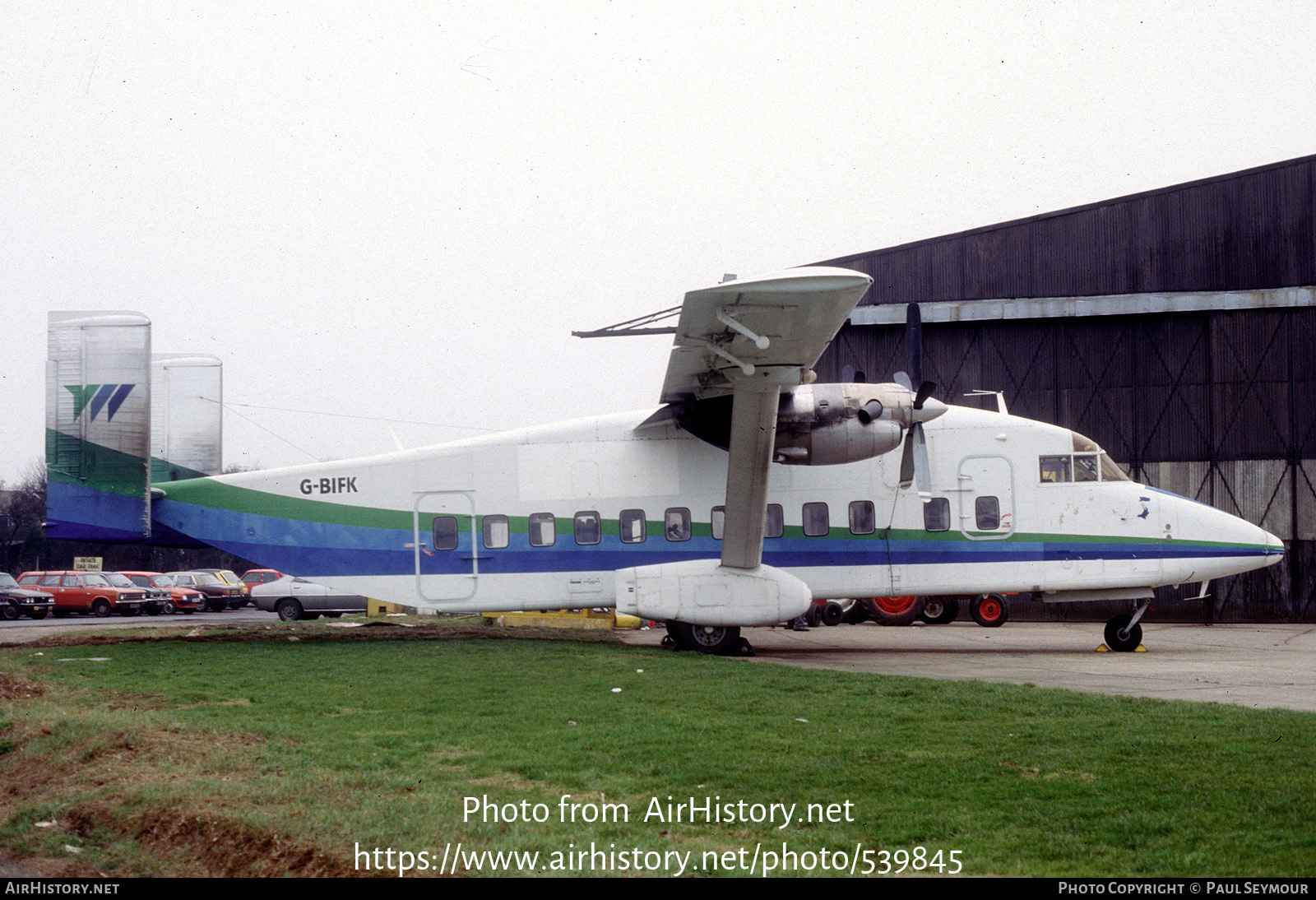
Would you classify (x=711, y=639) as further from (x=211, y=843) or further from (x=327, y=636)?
(x=211, y=843)

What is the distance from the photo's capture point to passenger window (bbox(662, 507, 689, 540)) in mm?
17625

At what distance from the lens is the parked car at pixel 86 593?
1430 inches

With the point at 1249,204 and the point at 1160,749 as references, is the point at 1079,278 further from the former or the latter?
the point at 1160,749

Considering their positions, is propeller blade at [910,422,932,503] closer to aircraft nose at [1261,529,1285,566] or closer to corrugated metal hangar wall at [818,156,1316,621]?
aircraft nose at [1261,529,1285,566]

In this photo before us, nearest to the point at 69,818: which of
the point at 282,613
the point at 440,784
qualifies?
the point at 440,784

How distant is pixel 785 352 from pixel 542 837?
9048mm

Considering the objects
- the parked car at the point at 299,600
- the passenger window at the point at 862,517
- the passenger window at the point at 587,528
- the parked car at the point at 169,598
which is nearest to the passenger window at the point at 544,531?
the passenger window at the point at 587,528

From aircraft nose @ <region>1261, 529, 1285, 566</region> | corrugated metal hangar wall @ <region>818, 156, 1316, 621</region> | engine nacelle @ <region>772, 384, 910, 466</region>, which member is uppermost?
corrugated metal hangar wall @ <region>818, 156, 1316, 621</region>

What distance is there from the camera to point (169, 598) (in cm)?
3788

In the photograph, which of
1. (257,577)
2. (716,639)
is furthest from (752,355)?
(257,577)

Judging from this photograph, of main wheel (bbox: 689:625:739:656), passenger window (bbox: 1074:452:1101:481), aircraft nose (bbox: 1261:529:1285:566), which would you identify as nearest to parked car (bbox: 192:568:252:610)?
main wheel (bbox: 689:625:739:656)

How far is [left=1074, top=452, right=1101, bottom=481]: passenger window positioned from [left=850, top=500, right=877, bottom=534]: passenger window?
11.5ft

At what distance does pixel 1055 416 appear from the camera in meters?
31.5

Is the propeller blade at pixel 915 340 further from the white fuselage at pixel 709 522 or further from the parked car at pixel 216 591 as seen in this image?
the parked car at pixel 216 591
